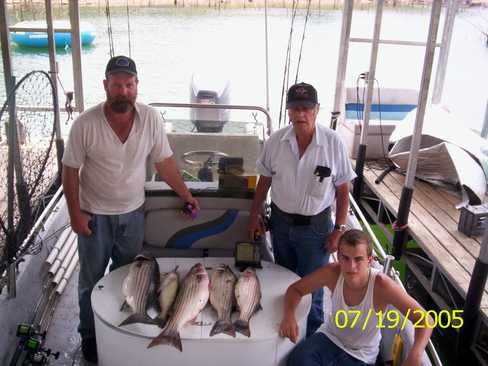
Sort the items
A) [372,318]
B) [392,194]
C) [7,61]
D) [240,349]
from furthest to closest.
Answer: [392,194] → [7,61] → [372,318] → [240,349]

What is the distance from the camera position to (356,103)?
6832 mm

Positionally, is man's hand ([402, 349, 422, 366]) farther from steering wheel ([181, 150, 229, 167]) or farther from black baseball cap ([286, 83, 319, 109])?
steering wheel ([181, 150, 229, 167])

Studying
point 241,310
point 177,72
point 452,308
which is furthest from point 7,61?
point 177,72

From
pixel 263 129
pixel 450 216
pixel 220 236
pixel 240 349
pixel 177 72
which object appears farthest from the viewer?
pixel 177 72

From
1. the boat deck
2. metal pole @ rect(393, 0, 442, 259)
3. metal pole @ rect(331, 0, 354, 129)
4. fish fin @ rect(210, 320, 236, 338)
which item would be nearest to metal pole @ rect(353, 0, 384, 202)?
the boat deck

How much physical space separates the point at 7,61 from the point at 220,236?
1463 mm

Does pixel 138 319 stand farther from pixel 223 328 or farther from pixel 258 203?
pixel 258 203

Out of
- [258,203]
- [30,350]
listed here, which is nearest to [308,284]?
[258,203]

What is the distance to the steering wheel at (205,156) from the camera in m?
3.30

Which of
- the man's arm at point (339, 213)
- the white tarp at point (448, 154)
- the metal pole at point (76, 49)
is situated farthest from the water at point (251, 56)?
the man's arm at point (339, 213)

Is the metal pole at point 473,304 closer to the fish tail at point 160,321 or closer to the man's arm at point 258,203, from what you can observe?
the man's arm at point 258,203

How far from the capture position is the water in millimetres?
9508

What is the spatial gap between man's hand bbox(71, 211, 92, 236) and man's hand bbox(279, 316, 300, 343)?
Result: 100 cm

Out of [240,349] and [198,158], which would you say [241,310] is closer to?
[240,349]
